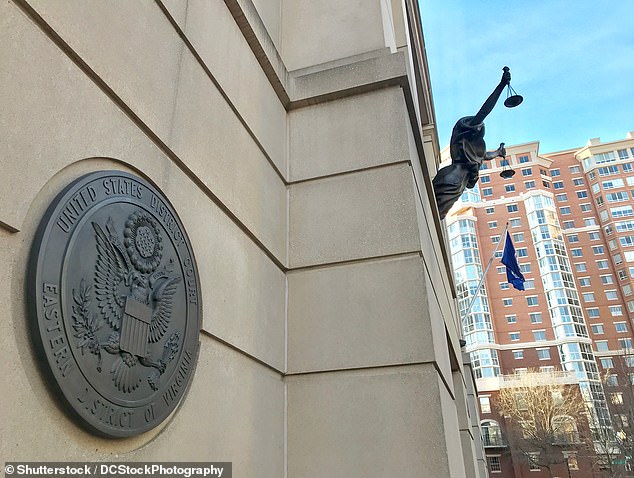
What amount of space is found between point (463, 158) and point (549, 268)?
72.6 meters

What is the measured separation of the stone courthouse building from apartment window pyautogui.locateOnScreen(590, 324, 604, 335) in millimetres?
79490

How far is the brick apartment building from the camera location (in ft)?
209

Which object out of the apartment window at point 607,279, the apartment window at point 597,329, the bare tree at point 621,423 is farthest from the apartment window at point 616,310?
the bare tree at point 621,423

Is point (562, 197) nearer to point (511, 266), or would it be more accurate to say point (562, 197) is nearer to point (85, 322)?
point (511, 266)

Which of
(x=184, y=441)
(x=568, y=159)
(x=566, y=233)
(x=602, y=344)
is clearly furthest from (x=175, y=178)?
(x=568, y=159)

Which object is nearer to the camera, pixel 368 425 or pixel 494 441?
pixel 368 425

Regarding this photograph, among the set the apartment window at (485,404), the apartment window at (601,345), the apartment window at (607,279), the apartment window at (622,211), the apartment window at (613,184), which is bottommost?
the apartment window at (485,404)

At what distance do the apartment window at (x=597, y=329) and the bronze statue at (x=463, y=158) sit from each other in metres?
77.0

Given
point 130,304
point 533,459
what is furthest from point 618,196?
point 130,304

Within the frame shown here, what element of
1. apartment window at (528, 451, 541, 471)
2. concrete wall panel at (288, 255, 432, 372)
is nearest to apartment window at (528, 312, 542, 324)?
apartment window at (528, 451, 541, 471)

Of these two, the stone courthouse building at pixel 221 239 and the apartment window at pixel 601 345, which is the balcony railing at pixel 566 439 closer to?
the apartment window at pixel 601 345

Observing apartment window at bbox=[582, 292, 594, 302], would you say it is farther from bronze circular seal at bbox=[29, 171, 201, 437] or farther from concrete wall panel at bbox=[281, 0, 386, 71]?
bronze circular seal at bbox=[29, 171, 201, 437]

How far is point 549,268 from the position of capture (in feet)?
235

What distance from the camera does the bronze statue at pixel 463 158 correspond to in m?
6.84
